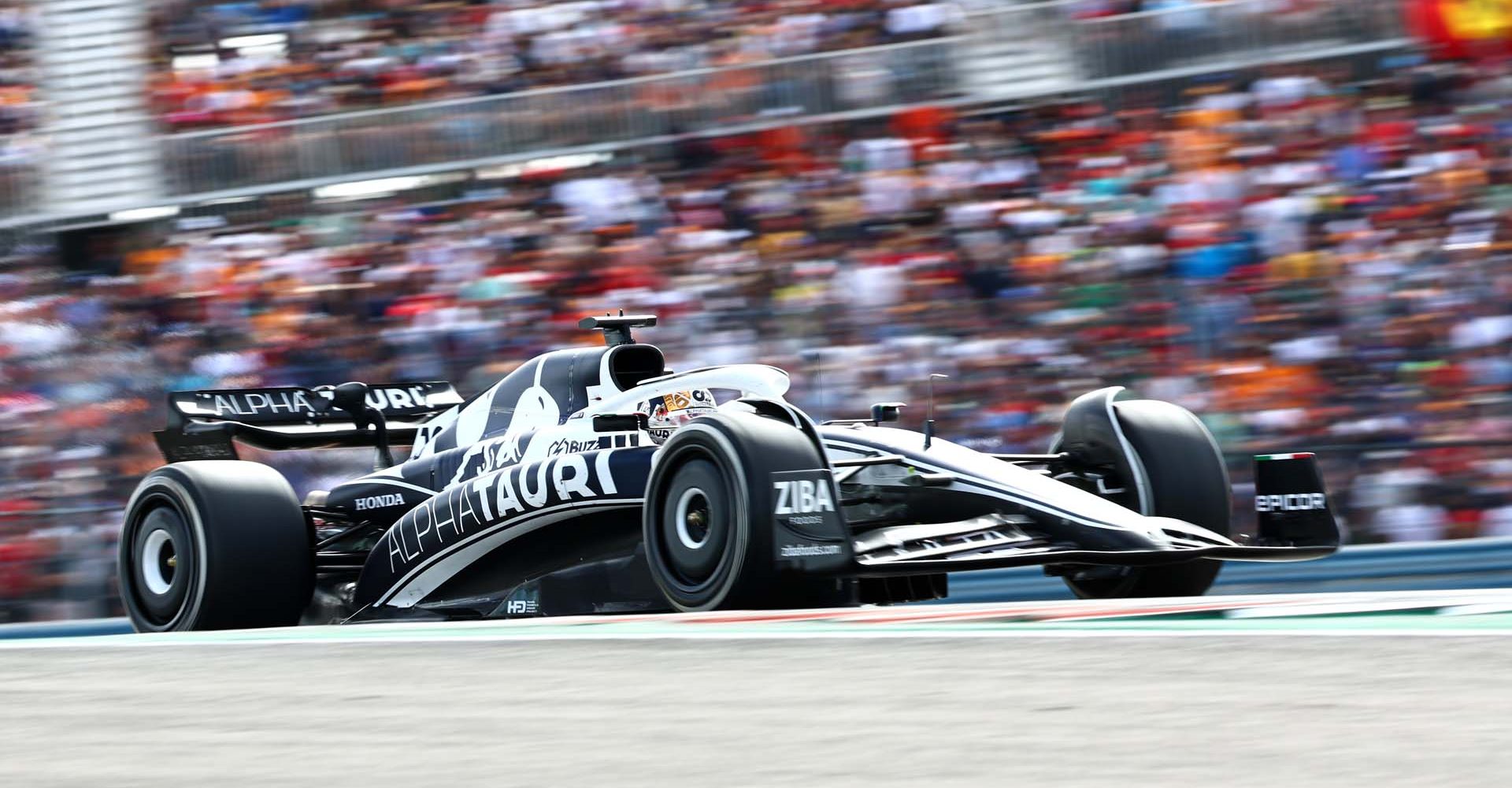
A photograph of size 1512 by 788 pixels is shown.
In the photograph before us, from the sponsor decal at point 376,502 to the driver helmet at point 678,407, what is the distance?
140 centimetres

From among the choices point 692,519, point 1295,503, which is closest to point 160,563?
point 692,519

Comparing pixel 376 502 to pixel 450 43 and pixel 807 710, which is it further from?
pixel 450 43

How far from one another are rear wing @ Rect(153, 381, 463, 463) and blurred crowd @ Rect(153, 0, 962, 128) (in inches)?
228

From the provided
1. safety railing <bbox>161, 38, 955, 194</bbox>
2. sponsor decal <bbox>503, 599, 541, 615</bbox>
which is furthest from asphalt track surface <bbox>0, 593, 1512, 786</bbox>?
safety railing <bbox>161, 38, 955, 194</bbox>

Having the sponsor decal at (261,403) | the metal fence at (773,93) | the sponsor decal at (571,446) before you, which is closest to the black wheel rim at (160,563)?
the sponsor decal at (261,403)

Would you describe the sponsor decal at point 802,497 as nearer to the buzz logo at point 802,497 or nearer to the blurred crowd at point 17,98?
the buzz logo at point 802,497

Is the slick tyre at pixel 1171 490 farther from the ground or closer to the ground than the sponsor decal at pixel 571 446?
closer to the ground

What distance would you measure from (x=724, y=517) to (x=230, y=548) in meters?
2.37

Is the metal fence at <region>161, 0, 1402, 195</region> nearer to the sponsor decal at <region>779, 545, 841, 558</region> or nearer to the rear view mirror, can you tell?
the rear view mirror

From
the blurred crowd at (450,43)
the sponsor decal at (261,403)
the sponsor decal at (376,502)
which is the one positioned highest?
the blurred crowd at (450,43)

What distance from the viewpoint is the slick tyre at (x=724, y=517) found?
6.52 m

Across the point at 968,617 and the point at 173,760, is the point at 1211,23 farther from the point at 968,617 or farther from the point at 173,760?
the point at 173,760

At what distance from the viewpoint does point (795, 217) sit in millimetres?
13039

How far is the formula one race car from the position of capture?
667 centimetres
